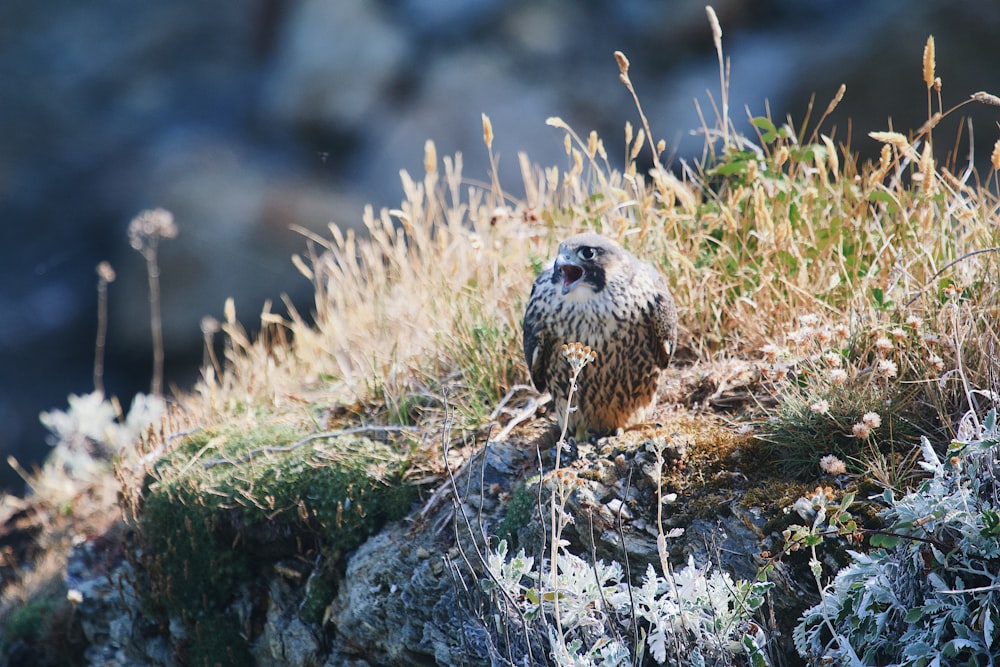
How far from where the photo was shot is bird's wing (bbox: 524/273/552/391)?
319 cm

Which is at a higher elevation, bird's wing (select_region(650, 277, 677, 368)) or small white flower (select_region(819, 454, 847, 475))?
bird's wing (select_region(650, 277, 677, 368))

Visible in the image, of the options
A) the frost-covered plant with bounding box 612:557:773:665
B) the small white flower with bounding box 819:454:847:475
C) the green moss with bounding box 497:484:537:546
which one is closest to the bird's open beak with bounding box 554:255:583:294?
the green moss with bounding box 497:484:537:546

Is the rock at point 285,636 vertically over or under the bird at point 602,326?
under

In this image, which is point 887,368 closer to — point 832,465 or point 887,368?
point 887,368

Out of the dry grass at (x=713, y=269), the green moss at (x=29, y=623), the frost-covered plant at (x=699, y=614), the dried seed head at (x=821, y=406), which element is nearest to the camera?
the frost-covered plant at (x=699, y=614)

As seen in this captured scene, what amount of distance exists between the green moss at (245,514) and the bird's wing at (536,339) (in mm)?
619

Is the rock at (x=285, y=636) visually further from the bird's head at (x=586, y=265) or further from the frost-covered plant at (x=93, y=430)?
the frost-covered plant at (x=93, y=430)

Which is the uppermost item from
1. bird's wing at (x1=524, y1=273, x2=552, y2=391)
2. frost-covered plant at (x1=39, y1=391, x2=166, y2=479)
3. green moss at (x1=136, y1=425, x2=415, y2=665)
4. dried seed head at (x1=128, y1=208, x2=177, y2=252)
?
dried seed head at (x1=128, y1=208, x2=177, y2=252)

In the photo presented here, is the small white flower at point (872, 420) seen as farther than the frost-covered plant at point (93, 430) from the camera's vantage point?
No

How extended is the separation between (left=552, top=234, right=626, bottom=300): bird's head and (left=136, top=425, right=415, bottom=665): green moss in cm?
91

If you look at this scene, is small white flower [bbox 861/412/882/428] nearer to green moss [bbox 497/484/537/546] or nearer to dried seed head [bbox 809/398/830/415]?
dried seed head [bbox 809/398/830/415]

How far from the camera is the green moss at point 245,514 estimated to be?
136 inches

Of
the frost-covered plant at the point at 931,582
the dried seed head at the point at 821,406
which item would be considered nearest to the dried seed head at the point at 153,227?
the dried seed head at the point at 821,406

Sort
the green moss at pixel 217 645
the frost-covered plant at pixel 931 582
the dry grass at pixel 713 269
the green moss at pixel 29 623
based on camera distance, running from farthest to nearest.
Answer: the green moss at pixel 29 623, the green moss at pixel 217 645, the dry grass at pixel 713 269, the frost-covered plant at pixel 931 582
